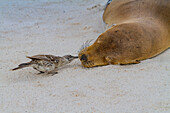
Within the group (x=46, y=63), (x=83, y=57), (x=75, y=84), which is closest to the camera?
(x=75, y=84)

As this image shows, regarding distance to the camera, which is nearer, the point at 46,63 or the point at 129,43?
the point at 46,63

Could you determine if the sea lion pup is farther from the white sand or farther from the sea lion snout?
the white sand

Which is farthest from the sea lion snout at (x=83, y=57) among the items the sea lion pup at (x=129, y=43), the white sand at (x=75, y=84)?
the white sand at (x=75, y=84)

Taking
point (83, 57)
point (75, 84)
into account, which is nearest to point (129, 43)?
point (83, 57)

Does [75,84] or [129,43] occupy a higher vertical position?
[129,43]

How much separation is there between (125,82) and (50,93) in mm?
767

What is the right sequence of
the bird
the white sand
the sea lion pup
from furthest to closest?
the sea lion pup
the bird
the white sand

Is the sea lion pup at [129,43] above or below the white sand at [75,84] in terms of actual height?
above

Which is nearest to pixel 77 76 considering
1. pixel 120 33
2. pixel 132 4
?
pixel 120 33

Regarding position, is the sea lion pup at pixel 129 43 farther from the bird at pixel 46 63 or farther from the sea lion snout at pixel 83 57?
the bird at pixel 46 63

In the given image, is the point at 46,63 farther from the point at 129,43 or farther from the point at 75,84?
the point at 129,43

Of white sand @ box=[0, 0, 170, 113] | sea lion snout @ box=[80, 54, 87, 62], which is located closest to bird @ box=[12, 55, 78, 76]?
white sand @ box=[0, 0, 170, 113]

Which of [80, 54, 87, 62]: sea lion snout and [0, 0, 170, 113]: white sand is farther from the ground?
[80, 54, 87, 62]: sea lion snout

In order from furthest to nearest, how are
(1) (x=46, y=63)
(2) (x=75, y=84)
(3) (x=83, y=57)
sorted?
1. (3) (x=83, y=57)
2. (1) (x=46, y=63)
3. (2) (x=75, y=84)
